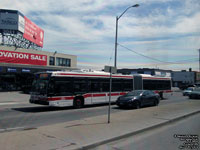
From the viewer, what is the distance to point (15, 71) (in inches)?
1235

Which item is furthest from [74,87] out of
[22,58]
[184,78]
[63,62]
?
[184,78]

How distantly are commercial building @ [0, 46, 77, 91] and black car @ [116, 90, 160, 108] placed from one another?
18.3 m

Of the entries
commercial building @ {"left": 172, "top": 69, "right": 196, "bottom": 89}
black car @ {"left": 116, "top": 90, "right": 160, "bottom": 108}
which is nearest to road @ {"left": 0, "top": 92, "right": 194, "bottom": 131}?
black car @ {"left": 116, "top": 90, "right": 160, "bottom": 108}

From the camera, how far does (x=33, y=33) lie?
4372cm

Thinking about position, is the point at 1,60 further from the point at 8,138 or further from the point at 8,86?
the point at 8,138

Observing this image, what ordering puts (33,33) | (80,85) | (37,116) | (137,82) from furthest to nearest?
(33,33)
(137,82)
(80,85)
(37,116)

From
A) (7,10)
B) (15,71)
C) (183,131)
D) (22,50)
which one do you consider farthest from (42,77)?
(7,10)

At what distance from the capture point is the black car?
1542 cm

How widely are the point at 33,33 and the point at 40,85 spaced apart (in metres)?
32.1

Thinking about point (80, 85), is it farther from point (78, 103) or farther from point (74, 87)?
point (78, 103)

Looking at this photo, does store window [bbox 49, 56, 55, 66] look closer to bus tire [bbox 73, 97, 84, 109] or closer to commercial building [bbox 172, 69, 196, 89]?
bus tire [bbox 73, 97, 84, 109]

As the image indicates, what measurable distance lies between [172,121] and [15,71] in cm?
2643

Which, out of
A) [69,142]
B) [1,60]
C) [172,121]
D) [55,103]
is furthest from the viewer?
[1,60]

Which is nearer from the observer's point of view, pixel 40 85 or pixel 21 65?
pixel 40 85
